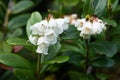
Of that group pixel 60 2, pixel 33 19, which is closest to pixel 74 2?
pixel 60 2

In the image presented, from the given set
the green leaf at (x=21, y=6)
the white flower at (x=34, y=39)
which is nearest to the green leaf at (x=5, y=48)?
the white flower at (x=34, y=39)

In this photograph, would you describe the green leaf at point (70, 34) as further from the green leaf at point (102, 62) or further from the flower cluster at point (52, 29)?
the green leaf at point (102, 62)

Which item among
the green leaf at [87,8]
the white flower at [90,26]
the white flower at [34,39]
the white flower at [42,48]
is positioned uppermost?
the green leaf at [87,8]

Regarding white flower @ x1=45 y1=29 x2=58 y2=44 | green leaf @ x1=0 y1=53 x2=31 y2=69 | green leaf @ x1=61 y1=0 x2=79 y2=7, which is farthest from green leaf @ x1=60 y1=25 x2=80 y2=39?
green leaf @ x1=61 y1=0 x2=79 y2=7

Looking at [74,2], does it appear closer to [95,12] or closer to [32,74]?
[95,12]

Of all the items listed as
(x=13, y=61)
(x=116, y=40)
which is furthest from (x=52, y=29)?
(x=116, y=40)

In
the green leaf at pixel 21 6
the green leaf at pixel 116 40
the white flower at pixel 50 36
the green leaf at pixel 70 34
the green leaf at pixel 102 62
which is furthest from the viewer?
the green leaf at pixel 21 6

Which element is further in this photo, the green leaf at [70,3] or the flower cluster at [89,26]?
the green leaf at [70,3]
